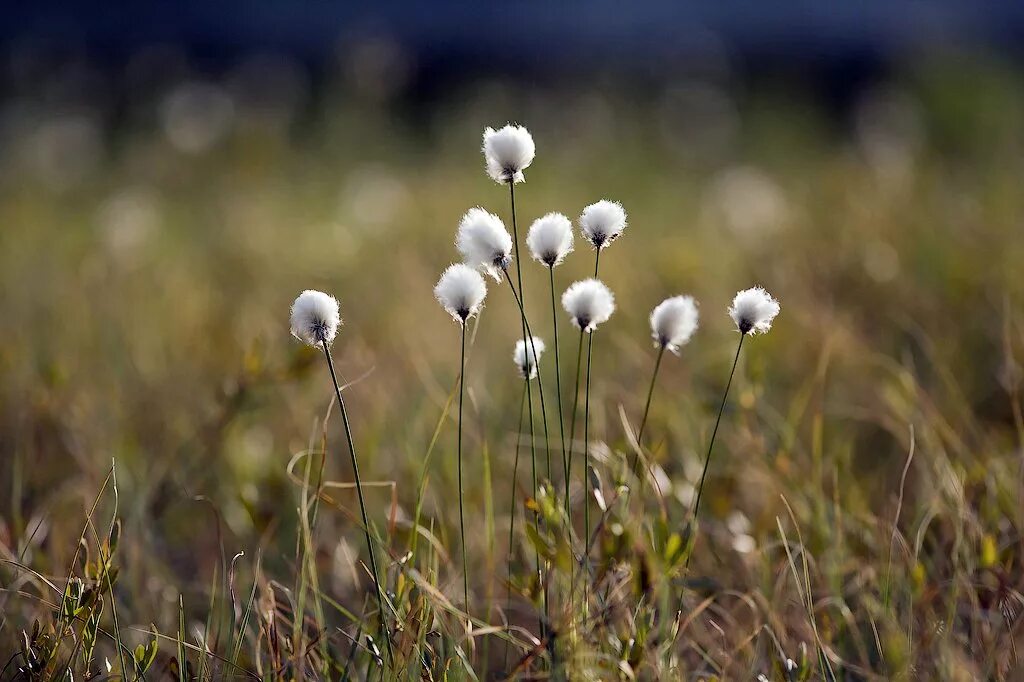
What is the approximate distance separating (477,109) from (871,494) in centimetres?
414

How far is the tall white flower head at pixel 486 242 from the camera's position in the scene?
3.40 feet

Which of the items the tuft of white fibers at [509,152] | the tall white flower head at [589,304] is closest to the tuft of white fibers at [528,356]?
the tall white flower head at [589,304]

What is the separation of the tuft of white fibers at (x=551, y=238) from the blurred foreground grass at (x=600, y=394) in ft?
0.97

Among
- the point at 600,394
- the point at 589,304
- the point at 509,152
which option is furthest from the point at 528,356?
the point at 600,394

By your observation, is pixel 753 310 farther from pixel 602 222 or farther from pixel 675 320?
pixel 602 222

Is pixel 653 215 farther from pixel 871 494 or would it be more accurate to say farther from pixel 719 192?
pixel 871 494

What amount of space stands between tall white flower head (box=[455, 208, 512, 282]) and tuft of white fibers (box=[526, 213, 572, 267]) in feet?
0.10

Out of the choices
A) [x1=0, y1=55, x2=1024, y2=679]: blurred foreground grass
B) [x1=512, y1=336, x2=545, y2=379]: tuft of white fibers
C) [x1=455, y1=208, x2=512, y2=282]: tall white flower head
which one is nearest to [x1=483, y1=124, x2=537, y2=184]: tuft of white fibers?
[x1=455, y1=208, x2=512, y2=282]: tall white flower head

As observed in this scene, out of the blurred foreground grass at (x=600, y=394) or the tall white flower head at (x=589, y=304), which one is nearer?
the tall white flower head at (x=589, y=304)

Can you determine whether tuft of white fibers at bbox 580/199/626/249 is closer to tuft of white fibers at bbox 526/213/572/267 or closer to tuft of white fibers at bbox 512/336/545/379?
tuft of white fibers at bbox 526/213/572/267

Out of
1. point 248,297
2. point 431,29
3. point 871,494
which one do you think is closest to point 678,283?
point 871,494

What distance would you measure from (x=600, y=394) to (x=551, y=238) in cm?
93

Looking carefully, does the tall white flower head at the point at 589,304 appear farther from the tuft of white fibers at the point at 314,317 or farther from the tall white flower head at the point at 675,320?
the tuft of white fibers at the point at 314,317

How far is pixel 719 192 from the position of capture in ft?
13.8
